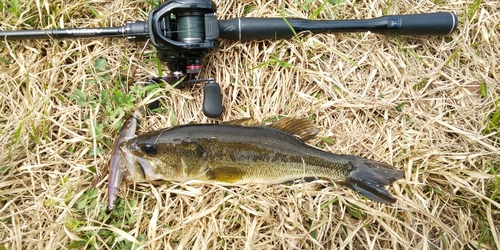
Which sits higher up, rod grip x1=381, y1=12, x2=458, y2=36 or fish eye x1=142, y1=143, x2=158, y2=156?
rod grip x1=381, y1=12, x2=458, y2=36

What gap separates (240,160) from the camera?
251 cm

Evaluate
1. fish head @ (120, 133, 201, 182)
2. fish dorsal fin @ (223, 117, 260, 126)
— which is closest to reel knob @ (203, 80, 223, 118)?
fish dorsal fin @ (223, 117, 260, 126)

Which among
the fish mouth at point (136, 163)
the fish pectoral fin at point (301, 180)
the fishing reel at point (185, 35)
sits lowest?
the fish pectoral fin at point (301, 180)

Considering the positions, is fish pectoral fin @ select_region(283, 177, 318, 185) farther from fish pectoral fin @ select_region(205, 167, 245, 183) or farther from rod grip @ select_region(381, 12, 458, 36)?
rod grip @ select_region(381, 12, 458, 36)

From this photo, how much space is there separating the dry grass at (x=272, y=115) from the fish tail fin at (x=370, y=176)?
150 mm

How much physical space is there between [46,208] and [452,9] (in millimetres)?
3961

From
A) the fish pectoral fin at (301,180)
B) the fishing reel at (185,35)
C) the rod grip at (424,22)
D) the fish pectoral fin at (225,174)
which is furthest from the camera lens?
the rod grip at (424,22)

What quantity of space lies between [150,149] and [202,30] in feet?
3.20

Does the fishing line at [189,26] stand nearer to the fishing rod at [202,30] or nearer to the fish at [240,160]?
the fishing rod at [202,30]

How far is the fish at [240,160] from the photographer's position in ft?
8.09

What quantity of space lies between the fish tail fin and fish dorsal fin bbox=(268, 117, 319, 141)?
40 cm

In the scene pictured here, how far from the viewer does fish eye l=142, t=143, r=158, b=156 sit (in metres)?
2.42

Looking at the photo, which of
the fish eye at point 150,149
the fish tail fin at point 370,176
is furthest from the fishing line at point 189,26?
the fish tail fin at point 370,176

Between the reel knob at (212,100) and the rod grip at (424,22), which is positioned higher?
the rod grip at (424,22)
